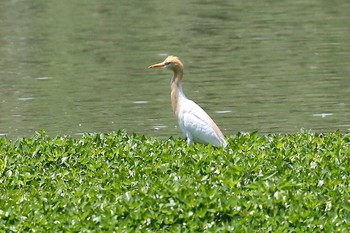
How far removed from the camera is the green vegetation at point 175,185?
24.2 ft

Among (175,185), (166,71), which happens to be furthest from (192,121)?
(166,71)

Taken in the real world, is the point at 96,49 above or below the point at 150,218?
below

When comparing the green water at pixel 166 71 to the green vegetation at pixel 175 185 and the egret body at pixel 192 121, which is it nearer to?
the egret body at pixel 192 121

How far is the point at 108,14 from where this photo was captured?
2419cm

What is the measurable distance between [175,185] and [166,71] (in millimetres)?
10276

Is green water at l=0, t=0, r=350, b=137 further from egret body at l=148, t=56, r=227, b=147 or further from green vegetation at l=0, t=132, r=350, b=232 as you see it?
green vegetation at l=0, t=132, r=350, b=232

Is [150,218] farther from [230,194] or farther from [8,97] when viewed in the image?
[8,97]

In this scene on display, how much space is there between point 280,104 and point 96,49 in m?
5.88

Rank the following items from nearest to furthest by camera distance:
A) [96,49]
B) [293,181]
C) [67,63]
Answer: [293,181]
[67,63]
[96,49]

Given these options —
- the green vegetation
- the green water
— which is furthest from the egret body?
the green water

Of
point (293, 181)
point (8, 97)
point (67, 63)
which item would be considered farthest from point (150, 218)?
point (67, 63)

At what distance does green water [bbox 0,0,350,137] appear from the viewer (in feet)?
47.3

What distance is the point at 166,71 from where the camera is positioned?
18.0 m

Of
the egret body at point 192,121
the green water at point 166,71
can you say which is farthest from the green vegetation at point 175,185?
the green water at point 166,71
